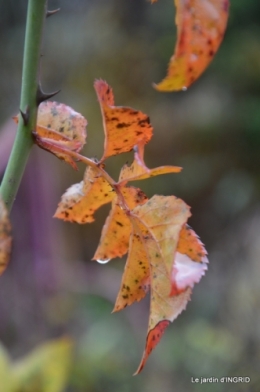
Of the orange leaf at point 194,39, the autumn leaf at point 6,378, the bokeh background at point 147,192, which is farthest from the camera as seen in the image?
the bokeh background at point 147,192

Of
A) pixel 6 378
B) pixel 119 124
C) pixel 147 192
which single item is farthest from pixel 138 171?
pixel 147 192

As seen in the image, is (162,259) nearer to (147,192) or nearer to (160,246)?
(160,246)

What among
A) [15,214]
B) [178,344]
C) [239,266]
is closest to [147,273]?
[178,344]

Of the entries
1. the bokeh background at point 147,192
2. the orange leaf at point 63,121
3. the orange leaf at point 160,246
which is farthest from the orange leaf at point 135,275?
the bokeh background at point 147,192

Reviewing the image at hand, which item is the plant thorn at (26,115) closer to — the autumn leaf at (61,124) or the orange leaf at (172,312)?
the autumn leaf at (61,124)

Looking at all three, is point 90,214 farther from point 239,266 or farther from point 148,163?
point 148,163

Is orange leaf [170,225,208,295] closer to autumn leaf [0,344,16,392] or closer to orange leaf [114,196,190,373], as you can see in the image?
orange leaf [114,196,190,373]
